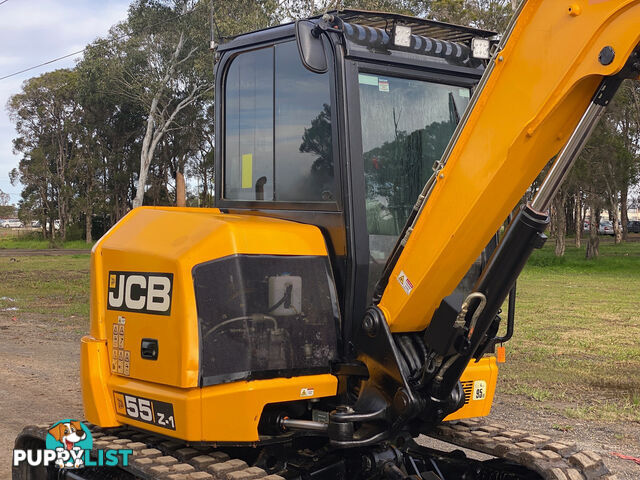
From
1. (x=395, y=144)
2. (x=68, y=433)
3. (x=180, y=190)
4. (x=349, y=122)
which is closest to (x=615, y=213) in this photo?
(x=180, y=190)

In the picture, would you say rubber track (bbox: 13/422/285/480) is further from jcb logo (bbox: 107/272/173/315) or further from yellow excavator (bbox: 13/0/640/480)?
jcb logo (bbox: 107/272/173/315)

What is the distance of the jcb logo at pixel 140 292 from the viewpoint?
4102 mm

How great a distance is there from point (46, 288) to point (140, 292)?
17.8 m

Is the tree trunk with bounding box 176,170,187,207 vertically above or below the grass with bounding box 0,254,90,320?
above

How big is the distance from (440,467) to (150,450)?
177 cm

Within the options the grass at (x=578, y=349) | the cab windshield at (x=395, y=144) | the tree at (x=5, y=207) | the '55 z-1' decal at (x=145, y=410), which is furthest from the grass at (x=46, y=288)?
the tree at (x=5, y=207)

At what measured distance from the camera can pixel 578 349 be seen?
11875 mm

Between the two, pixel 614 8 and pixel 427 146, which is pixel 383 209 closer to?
pixel 427 146

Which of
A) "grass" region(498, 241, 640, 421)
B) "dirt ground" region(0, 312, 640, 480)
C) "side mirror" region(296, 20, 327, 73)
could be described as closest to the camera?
"side mirror" region(296, 20, 327, 73)

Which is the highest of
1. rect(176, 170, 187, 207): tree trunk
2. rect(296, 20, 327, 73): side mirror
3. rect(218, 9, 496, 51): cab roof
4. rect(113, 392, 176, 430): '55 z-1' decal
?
rect(218, 9, 496, 51): cab roof

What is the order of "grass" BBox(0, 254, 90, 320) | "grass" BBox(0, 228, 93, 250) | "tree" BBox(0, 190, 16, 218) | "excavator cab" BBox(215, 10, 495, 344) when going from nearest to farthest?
"excavator cab" BBox(215, 10, 495, 344) → "grass" BBox(0, 254, 90, 320) → "grass" BBox(0, 228, 93, 250) → "tree" BBox(0, 190, 16, 218)

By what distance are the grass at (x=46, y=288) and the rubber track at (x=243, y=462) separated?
11282 millimetres

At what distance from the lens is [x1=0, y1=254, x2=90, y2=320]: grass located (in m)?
16.5

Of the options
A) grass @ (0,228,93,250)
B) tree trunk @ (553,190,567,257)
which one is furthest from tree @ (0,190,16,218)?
tree trunk @ (553,190,567,257)
